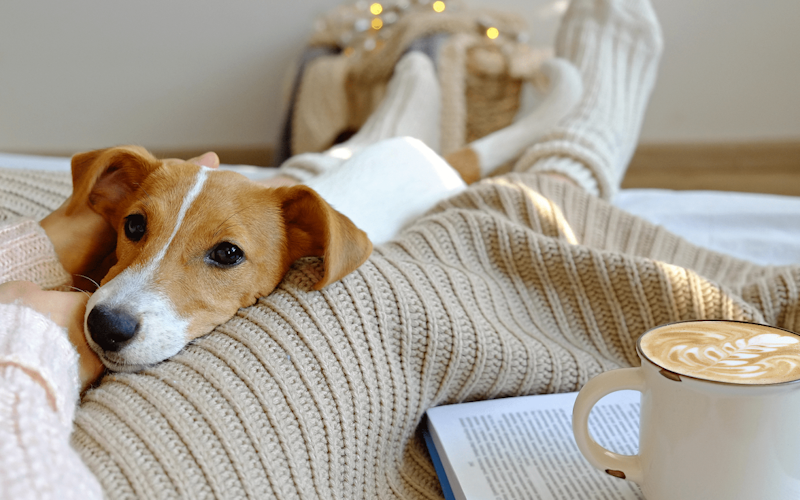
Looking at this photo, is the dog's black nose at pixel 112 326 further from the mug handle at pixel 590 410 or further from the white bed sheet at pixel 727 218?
the white bed sheet at pixel 727 218

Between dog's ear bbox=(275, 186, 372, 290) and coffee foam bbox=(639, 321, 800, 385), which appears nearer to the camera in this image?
coffee foam bbox=(639, 321, 800, 385)

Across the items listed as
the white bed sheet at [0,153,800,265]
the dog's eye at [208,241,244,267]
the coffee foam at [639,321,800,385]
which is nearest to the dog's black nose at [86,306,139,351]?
the dog's eye at [208,241,244,267]

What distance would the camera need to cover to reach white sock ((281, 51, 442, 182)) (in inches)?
69.2

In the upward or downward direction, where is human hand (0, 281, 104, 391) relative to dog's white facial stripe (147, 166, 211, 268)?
downward

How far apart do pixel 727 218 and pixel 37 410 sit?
1.21m

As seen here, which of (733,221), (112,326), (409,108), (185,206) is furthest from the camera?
(409,108)

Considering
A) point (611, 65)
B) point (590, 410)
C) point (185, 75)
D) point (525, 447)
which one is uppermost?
point (611, 65)

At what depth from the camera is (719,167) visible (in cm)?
226

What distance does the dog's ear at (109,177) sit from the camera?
68cm

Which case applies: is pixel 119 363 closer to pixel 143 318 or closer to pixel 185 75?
pixel 143 318

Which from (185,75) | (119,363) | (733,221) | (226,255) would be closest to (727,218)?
(733,221)

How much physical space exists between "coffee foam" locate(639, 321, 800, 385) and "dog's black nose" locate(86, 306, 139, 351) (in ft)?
1.41

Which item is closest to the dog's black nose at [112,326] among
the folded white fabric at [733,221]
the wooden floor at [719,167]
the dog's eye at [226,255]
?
the dog's eye at [226,255]

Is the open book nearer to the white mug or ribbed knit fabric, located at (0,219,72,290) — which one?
the white mug
